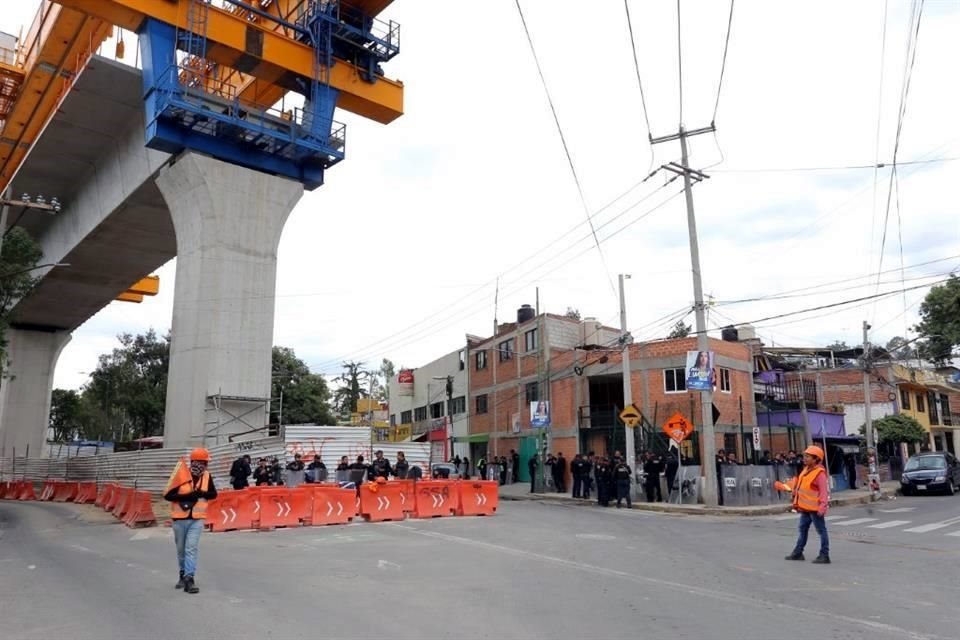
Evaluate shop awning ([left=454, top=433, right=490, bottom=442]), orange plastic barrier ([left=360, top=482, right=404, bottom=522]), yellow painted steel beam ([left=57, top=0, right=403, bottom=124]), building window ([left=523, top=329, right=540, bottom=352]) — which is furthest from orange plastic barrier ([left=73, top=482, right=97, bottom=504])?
shop awning ([left=454, top=433, right=490, bottom=442])

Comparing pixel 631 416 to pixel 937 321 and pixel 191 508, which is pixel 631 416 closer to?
pixel 191 508

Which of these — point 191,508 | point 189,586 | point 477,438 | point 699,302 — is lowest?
point 189,586

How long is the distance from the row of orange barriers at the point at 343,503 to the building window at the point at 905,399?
137ft

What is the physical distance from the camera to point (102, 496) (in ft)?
71.3

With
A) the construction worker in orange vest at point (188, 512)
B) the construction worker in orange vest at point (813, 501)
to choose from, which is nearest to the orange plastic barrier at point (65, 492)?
the construction worker in orange vest at point (188, 512)

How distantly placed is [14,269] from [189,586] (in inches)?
656

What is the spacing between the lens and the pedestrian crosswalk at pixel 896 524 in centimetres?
1649

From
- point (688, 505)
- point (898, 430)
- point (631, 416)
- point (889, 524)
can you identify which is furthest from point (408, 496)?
point (898, 430)

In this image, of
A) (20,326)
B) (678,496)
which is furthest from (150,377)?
(678,496)

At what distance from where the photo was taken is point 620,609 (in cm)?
761

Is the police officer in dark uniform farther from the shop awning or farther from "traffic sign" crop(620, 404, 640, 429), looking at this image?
the shop awning

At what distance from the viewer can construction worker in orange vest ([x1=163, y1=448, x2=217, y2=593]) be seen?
8.47 m

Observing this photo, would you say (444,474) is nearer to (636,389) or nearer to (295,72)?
(636,389)

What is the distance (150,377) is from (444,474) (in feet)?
125
